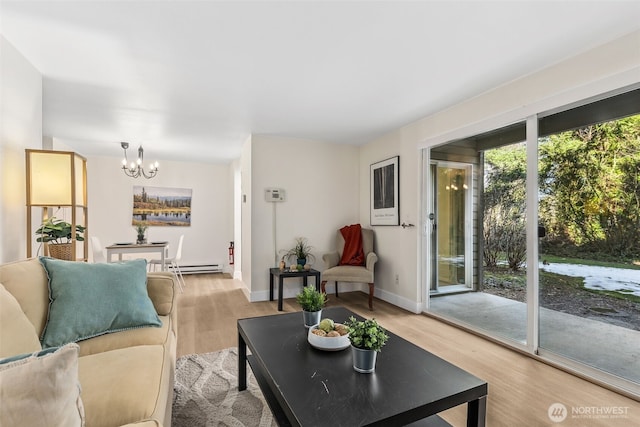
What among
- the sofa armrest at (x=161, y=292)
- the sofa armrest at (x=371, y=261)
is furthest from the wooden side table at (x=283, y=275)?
the sofa armrest at (x=161, y=292)

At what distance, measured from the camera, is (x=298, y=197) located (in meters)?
4.33

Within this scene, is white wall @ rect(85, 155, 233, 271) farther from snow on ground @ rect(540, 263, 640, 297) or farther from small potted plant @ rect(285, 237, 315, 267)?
snow on ground @ rect(540, 263, 640, 297)

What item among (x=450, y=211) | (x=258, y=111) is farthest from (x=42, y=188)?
(x=450, y=211)

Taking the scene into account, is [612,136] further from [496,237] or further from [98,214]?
[98,214]

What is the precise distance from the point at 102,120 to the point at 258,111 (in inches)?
74.8

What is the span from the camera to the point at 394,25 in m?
1.81

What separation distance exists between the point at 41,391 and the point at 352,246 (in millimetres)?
3785

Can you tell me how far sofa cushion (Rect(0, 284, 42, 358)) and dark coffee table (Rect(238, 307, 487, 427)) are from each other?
2.98 feet

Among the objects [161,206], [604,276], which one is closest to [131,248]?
[161,206]

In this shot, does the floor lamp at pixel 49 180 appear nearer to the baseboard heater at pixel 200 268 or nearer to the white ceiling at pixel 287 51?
the white ceiling at pixel 287 51

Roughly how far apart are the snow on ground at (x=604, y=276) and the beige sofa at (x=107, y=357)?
2.71 m

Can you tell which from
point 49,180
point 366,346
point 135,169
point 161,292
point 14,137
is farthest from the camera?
point 135,169

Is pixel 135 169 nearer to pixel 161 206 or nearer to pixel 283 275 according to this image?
pixel 161 206

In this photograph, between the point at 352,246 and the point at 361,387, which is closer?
the point at 361,387
